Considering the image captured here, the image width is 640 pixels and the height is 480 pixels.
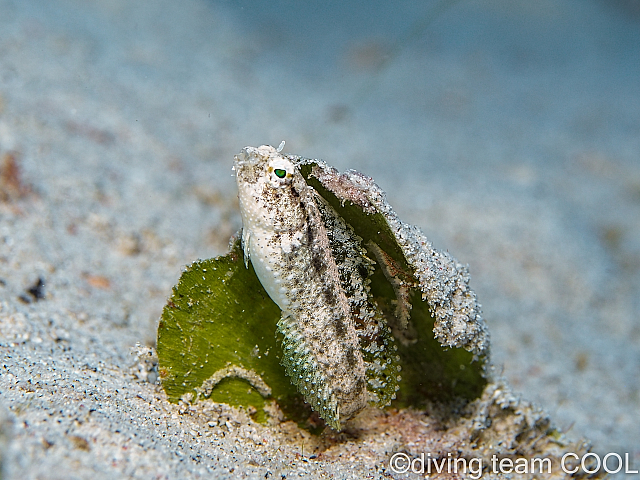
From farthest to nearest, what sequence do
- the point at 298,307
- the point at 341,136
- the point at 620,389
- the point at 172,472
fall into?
the point at 341,136
the point at 620,389
the point at 298,307
the point at 172,472

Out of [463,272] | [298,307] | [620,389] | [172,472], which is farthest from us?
[620,389]

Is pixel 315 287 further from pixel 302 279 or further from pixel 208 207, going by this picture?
pixel 208 207

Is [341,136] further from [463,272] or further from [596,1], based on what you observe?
[596,1]

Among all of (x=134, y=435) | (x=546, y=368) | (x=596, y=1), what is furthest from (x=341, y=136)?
(x=596, y=1)

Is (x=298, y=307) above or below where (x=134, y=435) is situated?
above

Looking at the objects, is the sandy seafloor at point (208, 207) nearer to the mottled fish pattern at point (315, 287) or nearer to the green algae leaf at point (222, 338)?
the green algae leaf at point (222, 338)

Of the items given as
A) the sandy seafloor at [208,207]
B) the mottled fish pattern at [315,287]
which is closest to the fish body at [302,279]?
the mottled fish pattern at [315,287]
